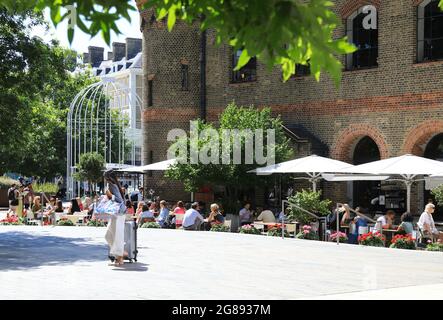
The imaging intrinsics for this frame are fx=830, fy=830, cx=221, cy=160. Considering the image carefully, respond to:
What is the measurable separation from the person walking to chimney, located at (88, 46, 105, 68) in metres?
88.3

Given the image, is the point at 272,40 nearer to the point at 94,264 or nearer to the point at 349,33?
the point at 94,264

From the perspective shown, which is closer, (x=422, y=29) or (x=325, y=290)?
(x=325, y=290)

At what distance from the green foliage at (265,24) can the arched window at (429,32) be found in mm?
21232

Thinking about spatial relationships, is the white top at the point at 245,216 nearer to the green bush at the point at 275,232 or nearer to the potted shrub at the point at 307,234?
the green bush at the point at 275,232

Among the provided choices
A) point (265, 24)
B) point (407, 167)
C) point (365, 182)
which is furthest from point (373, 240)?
point (265, 24)

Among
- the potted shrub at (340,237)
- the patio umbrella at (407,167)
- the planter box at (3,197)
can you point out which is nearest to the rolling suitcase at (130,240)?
the potted shrub at (340,237)

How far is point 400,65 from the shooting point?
26.4 m

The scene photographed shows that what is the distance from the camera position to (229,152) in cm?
2583

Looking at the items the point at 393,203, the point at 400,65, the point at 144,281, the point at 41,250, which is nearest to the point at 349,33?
the point at 400,65

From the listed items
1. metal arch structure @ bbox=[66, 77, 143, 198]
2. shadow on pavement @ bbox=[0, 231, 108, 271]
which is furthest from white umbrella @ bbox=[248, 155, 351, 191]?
metal arch structure @ bbox=[66, 77, 143, 198]

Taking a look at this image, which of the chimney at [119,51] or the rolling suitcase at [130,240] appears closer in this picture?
the rolling suitcase at [130,240]

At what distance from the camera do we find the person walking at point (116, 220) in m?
13.9

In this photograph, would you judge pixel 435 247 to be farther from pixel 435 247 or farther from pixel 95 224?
pixel 95 224
